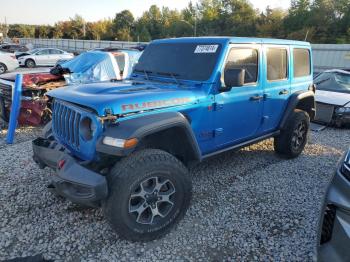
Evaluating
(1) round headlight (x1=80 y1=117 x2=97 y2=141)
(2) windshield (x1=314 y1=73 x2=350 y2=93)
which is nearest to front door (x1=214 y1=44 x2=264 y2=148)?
(1) round headlight (x1=80 y1=117 x2=97 y2=141)

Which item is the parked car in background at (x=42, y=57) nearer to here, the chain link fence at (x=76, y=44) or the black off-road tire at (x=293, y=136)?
the chain link fence at (x=76, y=44)

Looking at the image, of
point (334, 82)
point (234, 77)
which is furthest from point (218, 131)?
point (334, 82)

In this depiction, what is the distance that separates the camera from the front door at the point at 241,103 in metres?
3.72

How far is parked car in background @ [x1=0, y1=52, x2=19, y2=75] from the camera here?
1611 cm

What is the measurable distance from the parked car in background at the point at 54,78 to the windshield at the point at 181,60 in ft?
5.43

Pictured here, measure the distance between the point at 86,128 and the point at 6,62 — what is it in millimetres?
16027

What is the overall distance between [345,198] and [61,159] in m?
2.42

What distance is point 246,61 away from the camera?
402 cm

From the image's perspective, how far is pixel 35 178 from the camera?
4.30 meters

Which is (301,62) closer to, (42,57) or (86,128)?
(86,128)

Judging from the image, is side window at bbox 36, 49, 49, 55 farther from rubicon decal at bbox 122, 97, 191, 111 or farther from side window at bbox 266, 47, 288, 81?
rubicon decal at bbox 122, 97, 191, 111

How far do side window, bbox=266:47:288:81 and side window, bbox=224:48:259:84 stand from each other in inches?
11.6

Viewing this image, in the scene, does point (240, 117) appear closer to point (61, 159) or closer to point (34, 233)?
point (61, 159)

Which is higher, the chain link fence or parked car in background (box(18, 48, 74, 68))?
the chain link fence
